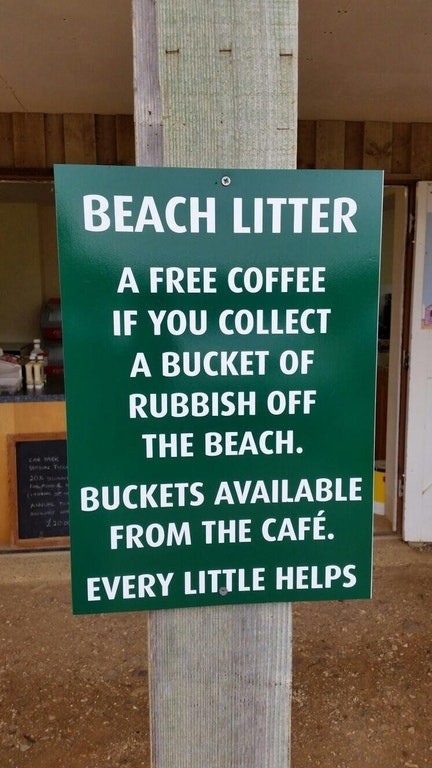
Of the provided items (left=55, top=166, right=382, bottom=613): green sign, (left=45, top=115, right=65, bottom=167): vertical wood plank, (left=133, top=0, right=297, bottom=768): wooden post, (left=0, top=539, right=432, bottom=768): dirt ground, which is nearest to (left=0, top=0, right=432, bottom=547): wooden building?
(left=45, top=115, right=65, bottom=167): vertical wood plank

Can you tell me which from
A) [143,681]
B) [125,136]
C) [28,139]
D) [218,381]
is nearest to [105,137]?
[125,136]

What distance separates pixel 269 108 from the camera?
3.20 feet

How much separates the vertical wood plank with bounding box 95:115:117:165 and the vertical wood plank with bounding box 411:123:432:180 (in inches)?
63.8

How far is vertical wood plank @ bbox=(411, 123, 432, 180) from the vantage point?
354cm

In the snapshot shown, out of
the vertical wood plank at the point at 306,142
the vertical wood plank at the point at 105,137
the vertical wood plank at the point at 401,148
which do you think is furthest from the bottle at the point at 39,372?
the vertical wood plank at the point at 401,148

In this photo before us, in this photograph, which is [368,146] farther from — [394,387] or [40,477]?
[40,477]

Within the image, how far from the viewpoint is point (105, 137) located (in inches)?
134

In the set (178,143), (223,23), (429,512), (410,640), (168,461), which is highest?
(223,23)

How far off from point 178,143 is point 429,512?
3422 mm

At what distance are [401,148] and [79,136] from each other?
5.73 ft

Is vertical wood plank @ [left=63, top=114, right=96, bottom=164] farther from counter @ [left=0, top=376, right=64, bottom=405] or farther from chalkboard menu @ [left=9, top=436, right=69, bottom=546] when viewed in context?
chalkboard menu @ [left=9, top=436, right=69, bottom=546]

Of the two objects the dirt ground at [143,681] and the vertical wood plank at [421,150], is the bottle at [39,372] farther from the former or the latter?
the vertical wood plank at [421,150]

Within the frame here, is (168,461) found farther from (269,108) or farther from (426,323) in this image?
(426,323)

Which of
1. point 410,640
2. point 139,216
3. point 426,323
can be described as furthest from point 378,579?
point 139,216
